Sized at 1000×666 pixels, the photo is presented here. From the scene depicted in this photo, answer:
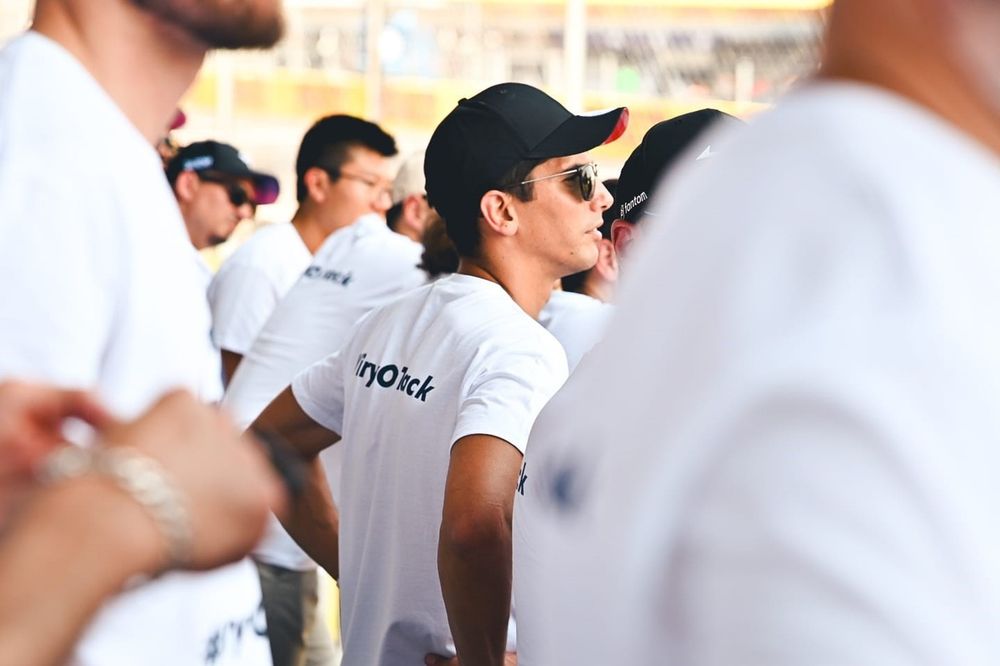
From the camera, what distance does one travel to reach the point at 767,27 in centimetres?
1917

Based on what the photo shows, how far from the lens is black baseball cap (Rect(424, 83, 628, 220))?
318 cm

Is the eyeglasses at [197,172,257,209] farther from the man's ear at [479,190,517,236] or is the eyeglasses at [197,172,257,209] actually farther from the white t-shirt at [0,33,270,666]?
the white t-shirt at [0,33,270,666]

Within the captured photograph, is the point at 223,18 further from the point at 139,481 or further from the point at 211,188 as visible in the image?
the point at 211,188

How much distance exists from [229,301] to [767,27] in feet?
51.0

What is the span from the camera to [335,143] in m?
5.55

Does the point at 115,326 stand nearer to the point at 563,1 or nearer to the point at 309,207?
the point at 309,207

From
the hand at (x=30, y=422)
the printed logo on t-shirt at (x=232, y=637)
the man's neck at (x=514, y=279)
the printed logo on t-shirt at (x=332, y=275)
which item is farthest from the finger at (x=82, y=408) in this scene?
the printed logo on t-shirt at (x=332, y=275)

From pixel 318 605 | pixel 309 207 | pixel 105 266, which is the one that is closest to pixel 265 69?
pixel 309 207

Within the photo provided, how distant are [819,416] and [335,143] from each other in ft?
16.6

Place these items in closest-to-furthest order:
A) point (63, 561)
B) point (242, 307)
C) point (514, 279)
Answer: point (63, 561) → point (514, 279) → point (242, 307)

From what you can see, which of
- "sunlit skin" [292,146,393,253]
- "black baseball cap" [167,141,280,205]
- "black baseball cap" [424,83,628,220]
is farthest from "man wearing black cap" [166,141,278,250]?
"black baseball cap" [424,83,628,220]

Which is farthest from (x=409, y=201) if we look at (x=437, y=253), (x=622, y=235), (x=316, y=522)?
(x=622, y=235)

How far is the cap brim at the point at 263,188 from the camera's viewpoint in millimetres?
6621

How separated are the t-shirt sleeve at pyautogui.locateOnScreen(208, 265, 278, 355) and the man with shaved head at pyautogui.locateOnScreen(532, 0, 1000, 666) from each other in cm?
432
